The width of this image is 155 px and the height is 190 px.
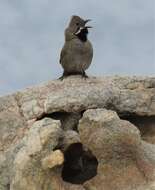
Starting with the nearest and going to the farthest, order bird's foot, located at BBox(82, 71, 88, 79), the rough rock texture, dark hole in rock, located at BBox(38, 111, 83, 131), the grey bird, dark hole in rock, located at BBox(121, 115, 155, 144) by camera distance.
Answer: the rough rock texture < dark hole in rock, located at BBox(38, 111, 83, 131) < dark hole in rock, located at BBox(121, 115, 155, 144) < bird's foot, located at BBox(82, 71, 88, 79) < the grey bird

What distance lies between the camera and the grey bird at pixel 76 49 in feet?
53.2

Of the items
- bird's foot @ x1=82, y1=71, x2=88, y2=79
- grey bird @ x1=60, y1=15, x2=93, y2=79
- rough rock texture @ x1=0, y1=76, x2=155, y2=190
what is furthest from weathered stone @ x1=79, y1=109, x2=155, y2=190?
grey bird @ x1=60, y1=15, x2=93, y2=79

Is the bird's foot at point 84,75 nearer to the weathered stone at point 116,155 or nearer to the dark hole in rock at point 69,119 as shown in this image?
the dark hole in rock at point 69,119

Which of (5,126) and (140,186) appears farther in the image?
(5,126)

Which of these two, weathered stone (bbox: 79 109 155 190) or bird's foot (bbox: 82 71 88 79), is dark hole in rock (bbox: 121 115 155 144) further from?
weathered stone (bbox: 79 109 155 190)

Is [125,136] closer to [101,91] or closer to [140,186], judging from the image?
[140,186]

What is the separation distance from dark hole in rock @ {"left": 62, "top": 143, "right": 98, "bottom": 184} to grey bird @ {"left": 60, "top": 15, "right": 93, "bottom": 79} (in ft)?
14.8

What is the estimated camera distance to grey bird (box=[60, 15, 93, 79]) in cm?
1620

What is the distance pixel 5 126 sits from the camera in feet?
45.0

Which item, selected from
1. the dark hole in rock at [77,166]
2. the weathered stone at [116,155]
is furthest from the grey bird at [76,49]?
the weathered stone at [116,155]

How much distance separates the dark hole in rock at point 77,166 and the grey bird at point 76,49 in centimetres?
452

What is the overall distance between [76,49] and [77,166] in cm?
514

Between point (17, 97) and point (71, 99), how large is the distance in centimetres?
159

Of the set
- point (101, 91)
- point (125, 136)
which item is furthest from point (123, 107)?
point (125, 136)
